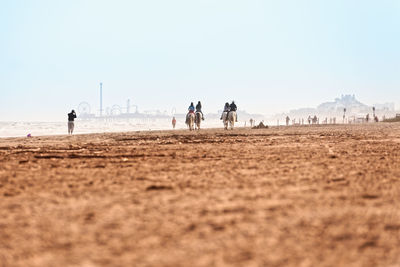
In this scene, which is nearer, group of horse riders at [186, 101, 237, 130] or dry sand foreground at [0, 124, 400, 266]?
dry sand foreground at [0, 124, 400, 266]

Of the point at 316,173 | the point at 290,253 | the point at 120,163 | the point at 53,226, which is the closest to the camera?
the point at 290,253

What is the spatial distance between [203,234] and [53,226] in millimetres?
1072

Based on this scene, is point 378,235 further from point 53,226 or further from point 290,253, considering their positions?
point 53,226

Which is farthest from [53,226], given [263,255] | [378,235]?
[378,235]

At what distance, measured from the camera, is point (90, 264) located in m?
2.50

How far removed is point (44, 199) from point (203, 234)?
192 centimetres

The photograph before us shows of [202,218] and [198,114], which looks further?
[198,114]

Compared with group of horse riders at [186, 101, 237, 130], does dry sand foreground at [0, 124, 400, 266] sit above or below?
below

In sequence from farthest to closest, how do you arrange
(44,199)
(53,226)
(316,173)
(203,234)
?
(316,173)
(44,199)
(53,226)
(203,234)

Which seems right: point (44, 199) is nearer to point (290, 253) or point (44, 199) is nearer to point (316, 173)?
point (290, 253)

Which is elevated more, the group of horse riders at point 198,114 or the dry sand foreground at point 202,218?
the group of horse riders at point 198,114

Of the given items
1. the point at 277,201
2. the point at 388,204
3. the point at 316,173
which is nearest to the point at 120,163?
the point at 316,173

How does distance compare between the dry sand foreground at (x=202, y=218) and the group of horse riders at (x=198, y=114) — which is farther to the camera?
the group of horse riders at (x=198, y=114)

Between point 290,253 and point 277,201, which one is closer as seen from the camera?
point 290,253
